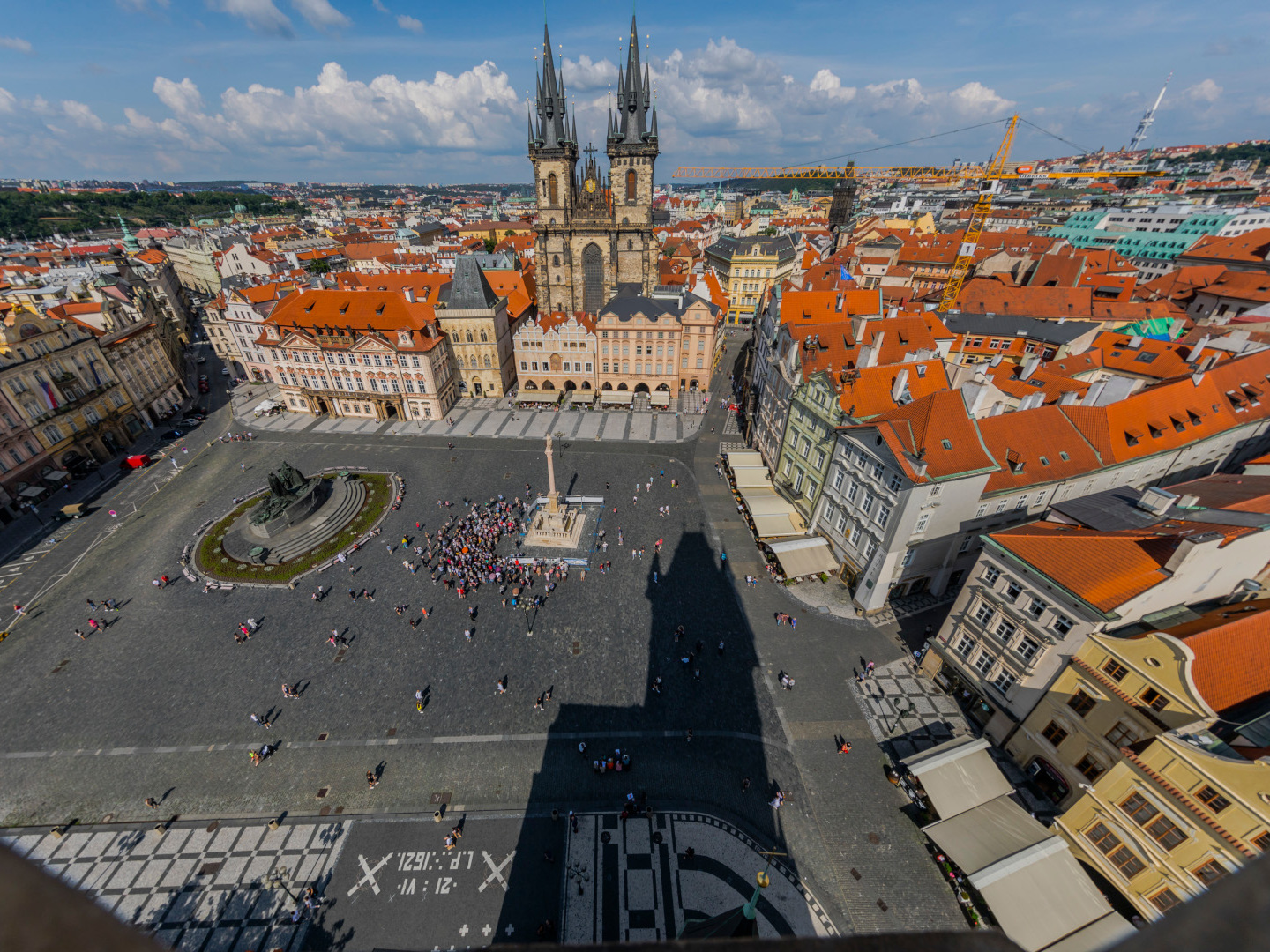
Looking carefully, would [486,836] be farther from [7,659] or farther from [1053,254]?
[1053,254]

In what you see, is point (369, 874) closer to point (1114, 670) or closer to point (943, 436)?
point (1114, 670)

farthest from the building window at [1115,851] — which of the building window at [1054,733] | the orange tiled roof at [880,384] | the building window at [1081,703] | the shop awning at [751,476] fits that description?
the shop awning at [751,476]

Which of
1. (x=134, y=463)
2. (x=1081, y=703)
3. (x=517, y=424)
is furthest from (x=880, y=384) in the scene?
(x=134, y=463)

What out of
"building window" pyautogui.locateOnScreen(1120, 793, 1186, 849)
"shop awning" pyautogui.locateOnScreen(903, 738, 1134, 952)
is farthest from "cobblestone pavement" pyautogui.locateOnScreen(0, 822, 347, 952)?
"building window" pyautogui.locateOnScreen(1120, 793, 1186, 849)

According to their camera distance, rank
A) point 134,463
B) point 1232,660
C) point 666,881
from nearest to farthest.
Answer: point 1232,660 → point 666,881 → point 134,463

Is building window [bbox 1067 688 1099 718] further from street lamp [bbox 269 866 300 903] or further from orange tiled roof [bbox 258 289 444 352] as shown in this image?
orange tiled roof [bbox 258 289 444 352]

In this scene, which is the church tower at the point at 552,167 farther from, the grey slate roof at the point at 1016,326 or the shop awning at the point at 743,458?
the grey slate roof at the point at 1016,326

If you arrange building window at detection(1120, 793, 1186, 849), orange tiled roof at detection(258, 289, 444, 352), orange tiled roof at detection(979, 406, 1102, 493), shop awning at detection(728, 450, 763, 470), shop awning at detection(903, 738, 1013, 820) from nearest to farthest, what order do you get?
building window at detection(1120, 793, 1186, 849) < shop awning at detection(903, 738, 1013, 820) < orange tiled roof at detection(979, 406, 1102, 493) < shop awning at detection(728, 450, 763, 470) < orange tiled roof at detection(258, 289, 444, 352)
